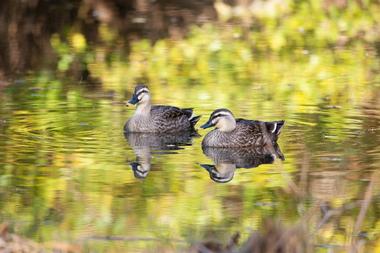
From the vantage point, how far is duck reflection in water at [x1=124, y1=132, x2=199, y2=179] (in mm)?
10844

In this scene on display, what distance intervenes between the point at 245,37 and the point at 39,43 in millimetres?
3324

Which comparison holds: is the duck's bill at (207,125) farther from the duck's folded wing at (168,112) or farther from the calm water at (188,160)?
the duck's folded wing at (168,112)

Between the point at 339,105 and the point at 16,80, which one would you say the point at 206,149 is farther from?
the point at 16,80

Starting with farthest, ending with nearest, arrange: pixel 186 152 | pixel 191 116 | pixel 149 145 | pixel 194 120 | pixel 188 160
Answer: pixel 191 116, pixel 194 120, pixel 149 145, pixel 186 152, pixel 188 160

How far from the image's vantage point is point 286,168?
34.6 feet

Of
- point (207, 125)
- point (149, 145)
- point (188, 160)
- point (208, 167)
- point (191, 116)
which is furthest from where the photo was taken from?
point (191, 116)

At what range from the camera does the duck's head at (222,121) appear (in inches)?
488

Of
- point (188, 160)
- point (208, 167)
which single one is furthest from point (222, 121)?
point (208, 167)

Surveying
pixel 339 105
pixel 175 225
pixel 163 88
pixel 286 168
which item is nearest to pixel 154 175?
pixel 286 168

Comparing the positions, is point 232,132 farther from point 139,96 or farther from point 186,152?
point 139,96

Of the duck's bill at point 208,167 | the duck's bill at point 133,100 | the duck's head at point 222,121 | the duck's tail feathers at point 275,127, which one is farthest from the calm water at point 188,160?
the duck's head at point 222,121

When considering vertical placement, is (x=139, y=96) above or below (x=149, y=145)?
above

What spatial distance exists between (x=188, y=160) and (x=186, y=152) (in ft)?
1.78

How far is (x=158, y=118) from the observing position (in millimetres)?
13289
